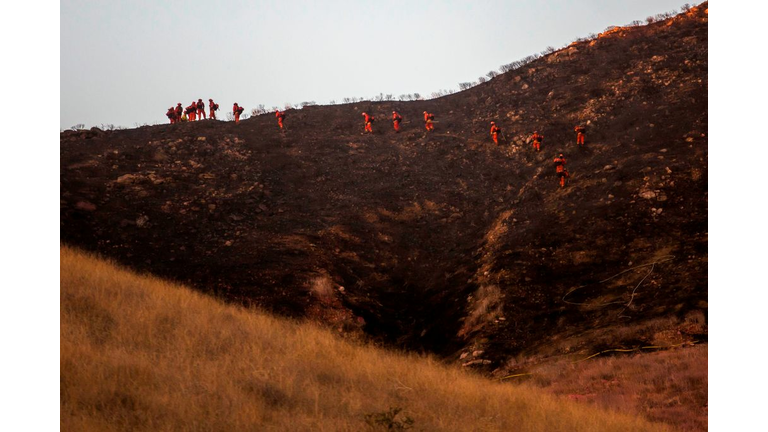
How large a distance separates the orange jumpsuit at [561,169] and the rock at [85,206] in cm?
1497

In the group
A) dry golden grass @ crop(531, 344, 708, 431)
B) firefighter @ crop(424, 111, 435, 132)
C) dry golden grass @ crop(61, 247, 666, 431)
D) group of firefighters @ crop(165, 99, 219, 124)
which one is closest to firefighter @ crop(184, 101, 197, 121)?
group of firefighters @ crop(165, 99, 219, 124)

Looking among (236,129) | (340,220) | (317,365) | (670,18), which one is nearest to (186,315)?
(317,365)

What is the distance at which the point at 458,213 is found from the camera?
22.4 m

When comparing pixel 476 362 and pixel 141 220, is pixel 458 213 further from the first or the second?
pixel 141 220

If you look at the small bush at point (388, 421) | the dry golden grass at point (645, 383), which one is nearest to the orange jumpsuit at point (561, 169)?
the dry golden grass at point (645, 383)

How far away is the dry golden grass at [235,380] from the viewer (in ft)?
25.2

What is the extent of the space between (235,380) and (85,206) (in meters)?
13.0

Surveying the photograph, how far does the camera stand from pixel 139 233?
19.0 m

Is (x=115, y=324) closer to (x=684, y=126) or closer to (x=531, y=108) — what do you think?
(x=684, y=126)

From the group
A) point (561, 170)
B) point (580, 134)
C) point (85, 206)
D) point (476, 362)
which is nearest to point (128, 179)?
point (85, 206)

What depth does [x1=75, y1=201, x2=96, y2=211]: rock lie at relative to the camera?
1928 centimetres

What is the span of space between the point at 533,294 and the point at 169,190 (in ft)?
41.7

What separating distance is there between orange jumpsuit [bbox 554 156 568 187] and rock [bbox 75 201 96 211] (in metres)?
15.0

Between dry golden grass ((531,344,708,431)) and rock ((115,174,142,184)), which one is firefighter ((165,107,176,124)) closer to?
rock ((115,174,142,184))
